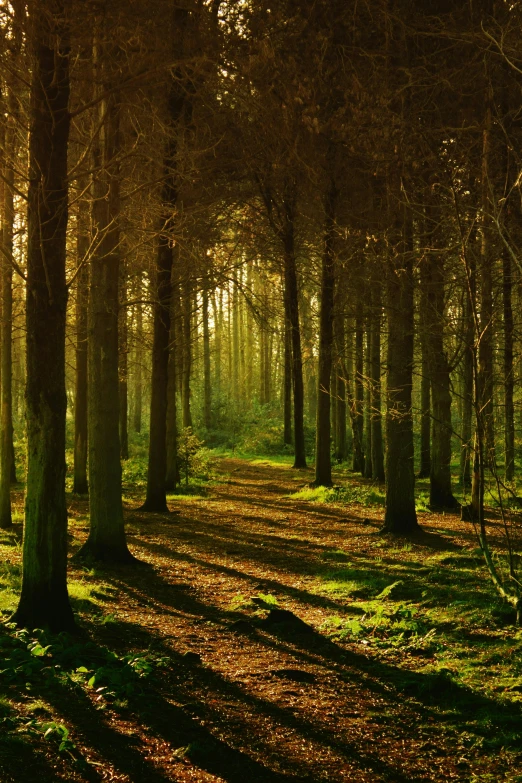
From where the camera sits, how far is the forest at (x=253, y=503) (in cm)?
468

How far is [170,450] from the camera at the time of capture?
58.1 ft

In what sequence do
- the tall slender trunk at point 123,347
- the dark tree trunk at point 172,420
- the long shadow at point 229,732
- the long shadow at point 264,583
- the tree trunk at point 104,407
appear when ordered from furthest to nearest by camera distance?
the dark tree trunk at point 172,420, the tall slender trunk at point 123,347, the tree trunk at point 104,407, the long shadow at point 264,583, the long shadow at point 229,732

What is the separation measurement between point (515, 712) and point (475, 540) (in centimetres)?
671

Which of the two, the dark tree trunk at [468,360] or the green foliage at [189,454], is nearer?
the dark tree trunk at [468,360]

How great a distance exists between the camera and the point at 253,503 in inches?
685

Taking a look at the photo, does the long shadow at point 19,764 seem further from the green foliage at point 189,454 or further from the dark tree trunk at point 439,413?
the green foliage at point 189,454

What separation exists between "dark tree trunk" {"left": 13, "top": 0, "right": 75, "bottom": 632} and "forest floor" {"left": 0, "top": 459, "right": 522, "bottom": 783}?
52 centimetres

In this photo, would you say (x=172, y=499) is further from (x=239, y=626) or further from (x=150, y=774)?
(x=150, y=774)

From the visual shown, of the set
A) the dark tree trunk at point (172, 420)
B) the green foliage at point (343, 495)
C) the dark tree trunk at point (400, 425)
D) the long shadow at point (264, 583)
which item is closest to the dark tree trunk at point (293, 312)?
the dark tree trunk at point (172, 420)

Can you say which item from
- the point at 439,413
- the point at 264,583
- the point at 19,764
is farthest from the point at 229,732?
the point at 439,413

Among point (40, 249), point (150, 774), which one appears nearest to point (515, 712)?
point (150, 774)

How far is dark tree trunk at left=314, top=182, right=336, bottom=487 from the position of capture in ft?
53.7

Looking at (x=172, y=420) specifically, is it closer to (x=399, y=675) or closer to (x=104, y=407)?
(x=104, y=407)

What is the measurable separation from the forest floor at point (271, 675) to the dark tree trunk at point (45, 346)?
523 mm
